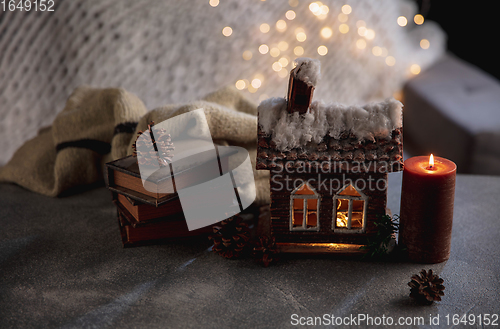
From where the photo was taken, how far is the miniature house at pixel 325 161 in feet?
2.51

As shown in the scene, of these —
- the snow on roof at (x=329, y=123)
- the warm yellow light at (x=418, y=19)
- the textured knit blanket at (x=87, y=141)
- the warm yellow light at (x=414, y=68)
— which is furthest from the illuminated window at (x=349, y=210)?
the warm yellow light at (x=418, y=19)

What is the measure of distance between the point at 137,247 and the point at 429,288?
606 mm

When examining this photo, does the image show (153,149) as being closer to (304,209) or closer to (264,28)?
(304,209)

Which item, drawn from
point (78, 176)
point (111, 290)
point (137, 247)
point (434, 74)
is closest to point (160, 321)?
point (111, 290)

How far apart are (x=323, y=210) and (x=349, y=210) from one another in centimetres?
5

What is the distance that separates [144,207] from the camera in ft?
2.81

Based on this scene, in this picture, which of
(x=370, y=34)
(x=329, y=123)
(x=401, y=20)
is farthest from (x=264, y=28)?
(x=329, y=123)

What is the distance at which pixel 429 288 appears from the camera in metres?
0.71

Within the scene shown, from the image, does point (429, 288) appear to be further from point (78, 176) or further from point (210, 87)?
point (210, 87)

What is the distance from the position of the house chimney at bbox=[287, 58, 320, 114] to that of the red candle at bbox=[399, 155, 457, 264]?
250 millimetres

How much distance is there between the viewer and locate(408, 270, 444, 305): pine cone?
27.7 inches

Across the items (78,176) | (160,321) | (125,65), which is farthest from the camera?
(125,65)

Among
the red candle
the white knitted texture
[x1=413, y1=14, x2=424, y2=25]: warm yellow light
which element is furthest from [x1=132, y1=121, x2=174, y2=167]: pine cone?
[x1=413, y1=14, x2=424, y2=25]: warm yellow light

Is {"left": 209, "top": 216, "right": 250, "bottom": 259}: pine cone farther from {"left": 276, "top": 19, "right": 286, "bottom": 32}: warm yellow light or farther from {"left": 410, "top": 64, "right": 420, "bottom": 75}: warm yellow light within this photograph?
{"left": 410, "top": 64, "right": 420, "bottom": 75}: warm yellow light
